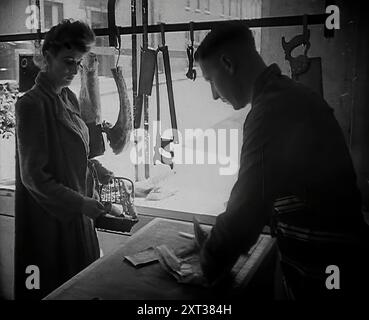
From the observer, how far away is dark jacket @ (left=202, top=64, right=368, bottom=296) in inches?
39.5

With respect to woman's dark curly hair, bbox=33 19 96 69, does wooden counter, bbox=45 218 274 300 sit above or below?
below

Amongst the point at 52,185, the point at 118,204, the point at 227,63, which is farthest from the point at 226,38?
the point at 118,204

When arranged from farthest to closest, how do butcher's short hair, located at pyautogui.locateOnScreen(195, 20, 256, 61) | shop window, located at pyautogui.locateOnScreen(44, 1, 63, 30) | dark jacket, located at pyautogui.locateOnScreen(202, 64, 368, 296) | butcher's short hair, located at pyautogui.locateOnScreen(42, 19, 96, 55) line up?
shop window, located at pyautogui.locateOnScreen(44, 1, 63, 30) → butcher's short hair, located at pyautogui.locateOnScreen(42, 19, 96, 55) → butcher's short hair, located at pyautogui.locateOnScreen(195, 20, 256, 61) → dark jacket, located at pyautogui.locateOnScreen(202, 64, 368, 296)

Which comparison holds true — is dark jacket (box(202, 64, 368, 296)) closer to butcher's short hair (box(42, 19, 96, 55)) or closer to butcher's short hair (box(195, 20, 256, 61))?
butcher's short hair (box(195, 20, 256, 61))

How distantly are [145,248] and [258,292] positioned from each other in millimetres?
358

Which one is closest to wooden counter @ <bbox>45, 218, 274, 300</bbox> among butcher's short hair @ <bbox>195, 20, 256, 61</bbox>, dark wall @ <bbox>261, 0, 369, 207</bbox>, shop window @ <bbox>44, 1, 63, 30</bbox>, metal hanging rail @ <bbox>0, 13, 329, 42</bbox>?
dark wall @ <bbox>261, 0, 369, 207</bbox>

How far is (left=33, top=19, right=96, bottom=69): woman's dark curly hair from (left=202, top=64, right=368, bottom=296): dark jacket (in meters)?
0.67

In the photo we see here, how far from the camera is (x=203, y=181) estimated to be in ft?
5.72

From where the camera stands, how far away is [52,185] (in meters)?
1.46

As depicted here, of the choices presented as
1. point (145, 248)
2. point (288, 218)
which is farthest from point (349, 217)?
point (145, 248)

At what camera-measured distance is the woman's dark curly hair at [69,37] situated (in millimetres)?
1422

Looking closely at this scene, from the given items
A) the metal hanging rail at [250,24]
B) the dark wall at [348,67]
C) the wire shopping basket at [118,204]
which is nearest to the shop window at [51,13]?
the metal hanging rail at [250,24]

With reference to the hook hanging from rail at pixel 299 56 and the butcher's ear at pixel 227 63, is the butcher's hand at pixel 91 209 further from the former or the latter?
the hook hanging from rail at pixel 299 56

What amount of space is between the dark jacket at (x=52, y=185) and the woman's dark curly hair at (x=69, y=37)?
0.37 ft
